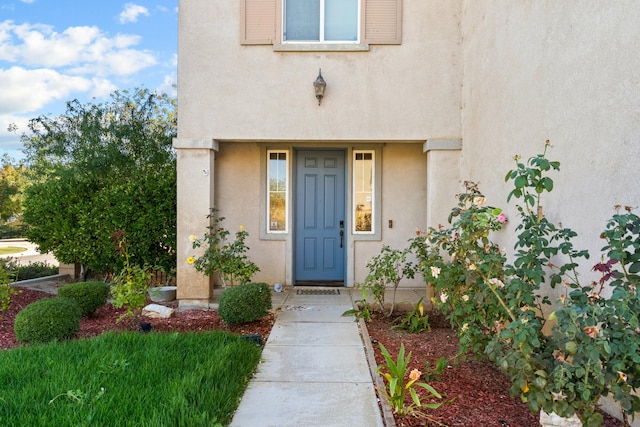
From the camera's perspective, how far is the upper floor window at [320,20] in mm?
6820

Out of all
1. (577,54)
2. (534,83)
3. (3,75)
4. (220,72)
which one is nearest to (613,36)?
(577,54)

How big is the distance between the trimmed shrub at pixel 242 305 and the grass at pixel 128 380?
2.30 ft

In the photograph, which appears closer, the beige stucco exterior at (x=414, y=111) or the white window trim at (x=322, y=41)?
the beige stucco exterior at (x=414, y=111)

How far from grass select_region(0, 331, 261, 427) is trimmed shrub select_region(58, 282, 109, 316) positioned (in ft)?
4.85

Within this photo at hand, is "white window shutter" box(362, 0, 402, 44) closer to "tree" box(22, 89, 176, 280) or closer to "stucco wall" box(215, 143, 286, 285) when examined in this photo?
"stucco wall" box(215, 143, 286, 285)

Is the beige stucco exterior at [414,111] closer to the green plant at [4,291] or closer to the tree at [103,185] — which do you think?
the tree at [103,185]

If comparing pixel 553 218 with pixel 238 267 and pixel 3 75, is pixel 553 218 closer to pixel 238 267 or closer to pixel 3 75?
pixel 238 267

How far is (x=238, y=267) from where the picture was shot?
21.1 feet

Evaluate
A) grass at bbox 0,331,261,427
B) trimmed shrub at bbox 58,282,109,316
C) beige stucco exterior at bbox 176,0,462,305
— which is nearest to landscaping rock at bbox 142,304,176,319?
beige stucco exterior at bbox 176,0,462,305

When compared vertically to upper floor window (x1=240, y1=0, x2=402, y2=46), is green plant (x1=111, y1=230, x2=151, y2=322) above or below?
below

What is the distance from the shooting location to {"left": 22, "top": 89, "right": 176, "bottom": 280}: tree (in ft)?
25.9

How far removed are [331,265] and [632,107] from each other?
19.1 feet

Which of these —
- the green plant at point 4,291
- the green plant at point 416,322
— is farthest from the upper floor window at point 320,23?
the green plant at point 4,291

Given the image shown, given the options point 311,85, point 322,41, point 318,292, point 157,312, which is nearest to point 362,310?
A: point 318,292
